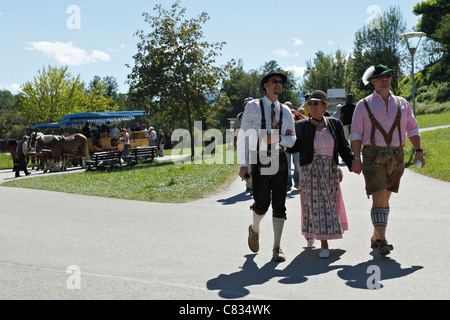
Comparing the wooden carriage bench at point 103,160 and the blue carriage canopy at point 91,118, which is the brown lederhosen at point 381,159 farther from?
the blue carriage canopy at point 91,118

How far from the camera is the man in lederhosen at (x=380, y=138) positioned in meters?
5.85

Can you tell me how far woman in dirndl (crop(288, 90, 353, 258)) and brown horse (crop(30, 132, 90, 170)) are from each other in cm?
1962

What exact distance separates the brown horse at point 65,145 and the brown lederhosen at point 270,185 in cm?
1957

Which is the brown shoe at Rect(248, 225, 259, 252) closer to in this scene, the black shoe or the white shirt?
the white shirt

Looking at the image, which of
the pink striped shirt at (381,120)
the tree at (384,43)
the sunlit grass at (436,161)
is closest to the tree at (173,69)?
the sunlit grass at (436,161)

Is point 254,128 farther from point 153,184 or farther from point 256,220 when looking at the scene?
point 153,184

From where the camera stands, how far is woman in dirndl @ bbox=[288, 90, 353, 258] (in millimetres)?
5934

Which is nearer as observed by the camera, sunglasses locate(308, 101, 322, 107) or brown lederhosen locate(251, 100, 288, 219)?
brown lederhosen locate(251, 100, 288, 219)

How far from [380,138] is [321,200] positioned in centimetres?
95

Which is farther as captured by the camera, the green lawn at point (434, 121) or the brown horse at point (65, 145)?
the green lawn at point (434, 121)

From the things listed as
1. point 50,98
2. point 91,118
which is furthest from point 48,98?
Answer: point 91,118

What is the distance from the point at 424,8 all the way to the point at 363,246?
6844 centimetres

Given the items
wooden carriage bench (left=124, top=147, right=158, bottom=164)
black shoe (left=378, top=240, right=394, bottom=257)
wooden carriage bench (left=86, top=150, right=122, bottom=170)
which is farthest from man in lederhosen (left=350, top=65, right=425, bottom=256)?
wooden carriage bench (left=124, top=147, right=158, bottom=164)
